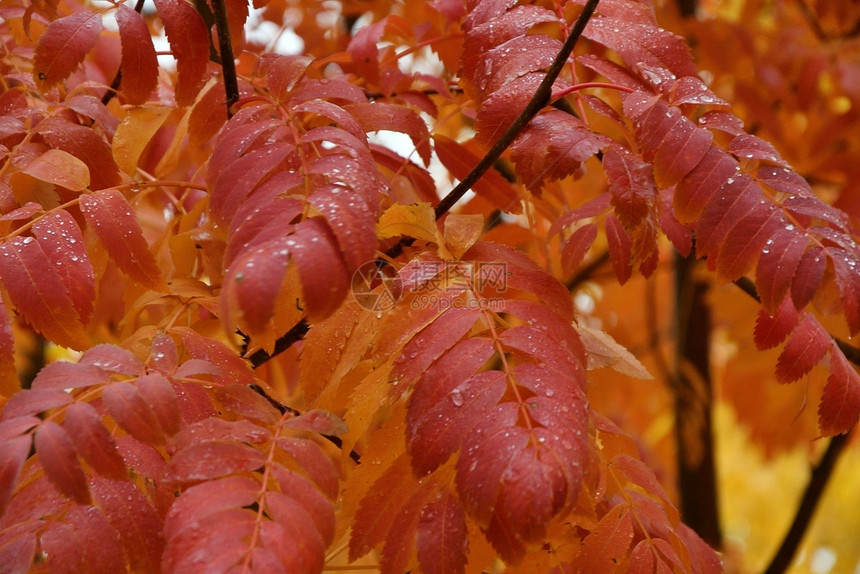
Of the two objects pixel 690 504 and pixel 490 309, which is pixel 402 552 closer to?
pixel 490 309

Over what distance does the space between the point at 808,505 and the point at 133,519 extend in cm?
213

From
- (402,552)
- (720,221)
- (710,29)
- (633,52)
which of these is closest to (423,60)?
(710,29)

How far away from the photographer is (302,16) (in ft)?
8.70

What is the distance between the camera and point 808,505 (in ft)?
8.05

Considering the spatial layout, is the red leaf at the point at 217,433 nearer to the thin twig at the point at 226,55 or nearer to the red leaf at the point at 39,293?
the red leaf at the point at 39,293

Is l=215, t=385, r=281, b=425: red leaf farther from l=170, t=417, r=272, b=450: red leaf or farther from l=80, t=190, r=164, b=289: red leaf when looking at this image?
l=80, t=190, r=164, b=289: red leaf

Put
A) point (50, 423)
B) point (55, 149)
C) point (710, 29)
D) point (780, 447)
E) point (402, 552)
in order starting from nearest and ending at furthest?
point (50, 423)
point (402, 552)
point (55, 149)
point (710, 29)
point (780, 447)

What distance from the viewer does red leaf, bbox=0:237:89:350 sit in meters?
0.98

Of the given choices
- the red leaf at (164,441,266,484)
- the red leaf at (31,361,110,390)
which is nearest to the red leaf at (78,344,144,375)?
the red leaf at (31,361,110,390)

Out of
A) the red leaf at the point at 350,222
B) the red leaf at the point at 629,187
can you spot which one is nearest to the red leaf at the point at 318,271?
the red leaf at the point at 350,222

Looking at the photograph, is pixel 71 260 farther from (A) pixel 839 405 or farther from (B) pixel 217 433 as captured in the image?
(A) pixel 839 405

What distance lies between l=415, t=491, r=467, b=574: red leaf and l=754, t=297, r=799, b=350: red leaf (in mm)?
477

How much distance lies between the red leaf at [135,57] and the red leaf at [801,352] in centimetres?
92

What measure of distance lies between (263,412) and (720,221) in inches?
23.1
